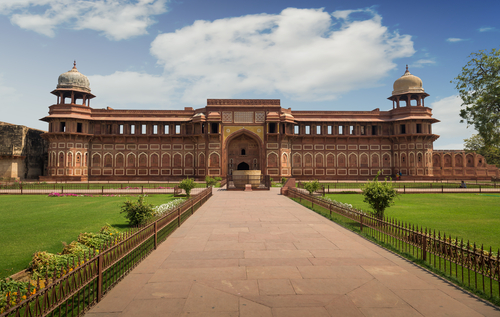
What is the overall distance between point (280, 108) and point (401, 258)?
2683 centimetres

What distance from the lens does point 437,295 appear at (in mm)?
3627

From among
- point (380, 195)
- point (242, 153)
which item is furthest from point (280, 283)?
point (242, 153)

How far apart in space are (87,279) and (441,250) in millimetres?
6427

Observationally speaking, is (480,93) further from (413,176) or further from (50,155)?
(50,155)

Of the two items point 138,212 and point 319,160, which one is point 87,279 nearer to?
point 138,212

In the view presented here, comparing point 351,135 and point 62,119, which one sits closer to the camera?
point 62,119

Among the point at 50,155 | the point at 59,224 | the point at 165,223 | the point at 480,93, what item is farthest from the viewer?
the point at 50,155

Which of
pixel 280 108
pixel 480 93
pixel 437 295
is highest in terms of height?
pixel 280 108

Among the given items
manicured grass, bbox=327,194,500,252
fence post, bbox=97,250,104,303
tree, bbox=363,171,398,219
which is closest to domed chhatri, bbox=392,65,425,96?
manicured grass, bbox=327,194,500,252

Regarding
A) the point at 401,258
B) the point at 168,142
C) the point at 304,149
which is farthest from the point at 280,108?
the point at 401,258

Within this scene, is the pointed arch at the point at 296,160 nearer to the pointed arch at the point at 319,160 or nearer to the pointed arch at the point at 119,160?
the pointed arch at the point at 319,160

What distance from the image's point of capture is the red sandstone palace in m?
30.2

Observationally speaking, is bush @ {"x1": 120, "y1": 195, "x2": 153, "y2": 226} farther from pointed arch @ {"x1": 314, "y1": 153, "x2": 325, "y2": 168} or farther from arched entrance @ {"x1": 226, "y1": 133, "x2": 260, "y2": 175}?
pointed arch @ {"x1": 314, "y1": 153, "x2": 325, "y2": 168}

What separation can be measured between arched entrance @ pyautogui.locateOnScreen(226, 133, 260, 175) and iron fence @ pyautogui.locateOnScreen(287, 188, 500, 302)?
20.6 meters
